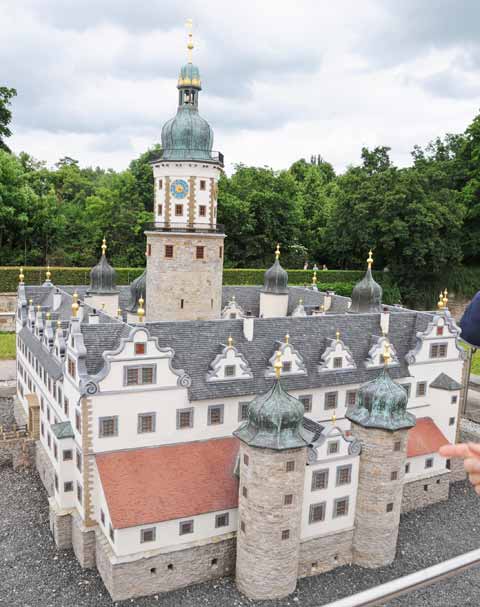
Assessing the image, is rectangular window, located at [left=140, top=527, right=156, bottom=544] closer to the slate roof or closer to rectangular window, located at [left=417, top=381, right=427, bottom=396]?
rectangular window, located at [left=417, top=381, right=427, bottom=396]

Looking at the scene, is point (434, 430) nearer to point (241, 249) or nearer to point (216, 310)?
point (216, 310)

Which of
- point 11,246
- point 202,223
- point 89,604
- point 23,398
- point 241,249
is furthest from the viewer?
point 241,249

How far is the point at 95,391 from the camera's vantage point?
875 inches

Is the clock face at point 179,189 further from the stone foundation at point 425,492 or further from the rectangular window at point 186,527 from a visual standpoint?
the stone foundation at point 425,492

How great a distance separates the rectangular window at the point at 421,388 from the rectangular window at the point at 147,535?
1617 cm

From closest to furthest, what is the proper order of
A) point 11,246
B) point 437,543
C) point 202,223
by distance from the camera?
point 437,543
point 202,223
point 11,246

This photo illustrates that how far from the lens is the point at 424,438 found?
29.0 metres

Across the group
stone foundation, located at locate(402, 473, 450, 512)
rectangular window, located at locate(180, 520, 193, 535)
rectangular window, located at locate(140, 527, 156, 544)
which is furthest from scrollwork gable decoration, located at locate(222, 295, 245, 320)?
rectangular window, located at locate(140, 527, 156, 544)

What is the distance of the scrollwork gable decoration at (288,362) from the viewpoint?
86.6ft

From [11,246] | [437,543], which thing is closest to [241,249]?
[11,246]

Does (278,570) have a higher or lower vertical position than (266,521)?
lower

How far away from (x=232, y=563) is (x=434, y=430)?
1329 cm

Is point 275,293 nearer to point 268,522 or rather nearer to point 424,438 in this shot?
point 424,438

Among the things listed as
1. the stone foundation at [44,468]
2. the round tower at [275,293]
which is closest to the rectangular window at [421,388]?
the round tower at [275,293]
